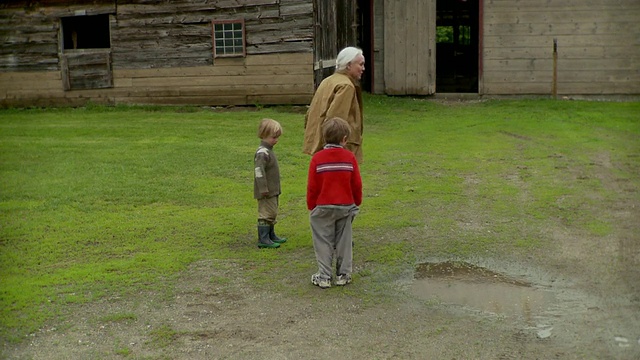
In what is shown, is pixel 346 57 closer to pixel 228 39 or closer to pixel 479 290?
pixel 479 290

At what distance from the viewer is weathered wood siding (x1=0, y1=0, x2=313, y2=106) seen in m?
18.9

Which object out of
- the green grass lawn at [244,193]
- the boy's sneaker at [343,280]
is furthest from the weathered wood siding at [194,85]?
the boy's sneaker at [343,280]

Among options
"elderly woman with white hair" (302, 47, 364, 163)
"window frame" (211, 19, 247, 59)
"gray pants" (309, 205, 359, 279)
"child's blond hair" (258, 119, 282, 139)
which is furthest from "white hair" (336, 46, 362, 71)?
"window frame" (211, 19, 247, 59)

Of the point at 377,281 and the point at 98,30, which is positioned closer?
the point at 377,281

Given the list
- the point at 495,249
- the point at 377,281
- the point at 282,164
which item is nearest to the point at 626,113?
the point at 282,164

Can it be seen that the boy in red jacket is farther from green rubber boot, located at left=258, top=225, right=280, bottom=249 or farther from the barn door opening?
the barn door opening

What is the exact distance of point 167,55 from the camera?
19875mm

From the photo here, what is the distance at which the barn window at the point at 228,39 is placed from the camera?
19.2 m

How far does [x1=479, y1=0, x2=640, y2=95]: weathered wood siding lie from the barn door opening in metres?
3.20

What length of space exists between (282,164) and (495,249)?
532 centimetres

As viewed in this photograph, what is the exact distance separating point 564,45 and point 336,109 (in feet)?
47.7

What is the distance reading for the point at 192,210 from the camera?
31.6 feet

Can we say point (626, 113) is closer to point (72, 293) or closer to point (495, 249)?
point (495, 249)

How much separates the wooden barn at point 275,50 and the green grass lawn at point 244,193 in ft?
5.90
